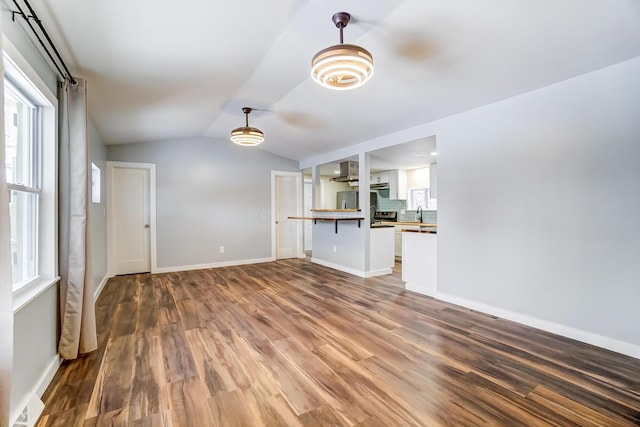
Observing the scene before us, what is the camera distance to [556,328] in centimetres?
278

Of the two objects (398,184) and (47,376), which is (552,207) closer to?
(398,184)

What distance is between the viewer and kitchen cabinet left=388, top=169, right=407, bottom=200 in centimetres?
690

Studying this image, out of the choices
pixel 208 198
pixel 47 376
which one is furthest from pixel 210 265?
pixel 47 376

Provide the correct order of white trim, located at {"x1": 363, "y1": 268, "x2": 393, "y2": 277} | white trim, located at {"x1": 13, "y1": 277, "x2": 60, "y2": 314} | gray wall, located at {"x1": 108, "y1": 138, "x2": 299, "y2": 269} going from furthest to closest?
gray wall, located at {"x1": 108, "y1": 138, "x2": 299, "y2": 269} < white trim, located at {"x1": 363, "y1": 268, "x2": 393, "y2": 277} < white trim, located at {"x1": 13, "y1": 277, "x2": 60, "y2": 314}

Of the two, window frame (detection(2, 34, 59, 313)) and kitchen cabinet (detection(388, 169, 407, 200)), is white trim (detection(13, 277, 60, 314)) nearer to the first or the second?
window frame (detection(2, 34, 59, 313))

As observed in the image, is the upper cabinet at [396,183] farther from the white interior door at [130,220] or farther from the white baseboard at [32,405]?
the white baseboard at [32,405]

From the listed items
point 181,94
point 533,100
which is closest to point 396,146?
point 533,100

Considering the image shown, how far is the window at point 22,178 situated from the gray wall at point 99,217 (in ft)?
5.42

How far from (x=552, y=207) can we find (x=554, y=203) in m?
0.04

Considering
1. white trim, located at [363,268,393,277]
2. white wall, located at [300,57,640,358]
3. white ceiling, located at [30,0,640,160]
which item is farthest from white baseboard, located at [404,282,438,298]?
white ceiling, located at [30,0,640,160]

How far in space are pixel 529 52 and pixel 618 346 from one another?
253 cm

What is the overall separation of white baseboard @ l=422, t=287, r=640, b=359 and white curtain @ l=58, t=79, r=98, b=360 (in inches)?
152

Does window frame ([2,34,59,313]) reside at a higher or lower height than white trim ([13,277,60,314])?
higher

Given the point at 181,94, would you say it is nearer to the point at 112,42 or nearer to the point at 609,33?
the point at 112,42
